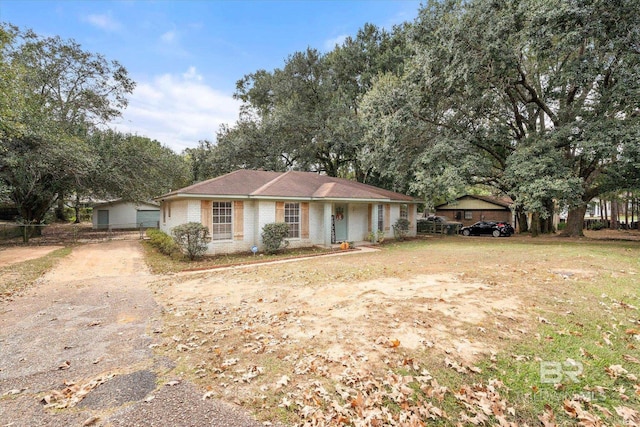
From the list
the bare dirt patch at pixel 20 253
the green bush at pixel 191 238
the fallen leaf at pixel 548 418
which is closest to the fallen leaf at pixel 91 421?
the fallen leaf at pixel 548 418

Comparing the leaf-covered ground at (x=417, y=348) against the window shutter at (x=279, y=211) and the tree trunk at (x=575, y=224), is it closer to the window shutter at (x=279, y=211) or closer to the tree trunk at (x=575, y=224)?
the window shutter at (x=279, y=211)

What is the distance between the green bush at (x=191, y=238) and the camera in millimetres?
11297

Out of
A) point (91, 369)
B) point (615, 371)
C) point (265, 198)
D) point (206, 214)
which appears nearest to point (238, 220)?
point (206, 214)

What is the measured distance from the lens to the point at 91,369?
3645mm

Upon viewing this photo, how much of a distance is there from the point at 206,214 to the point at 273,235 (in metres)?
3.02

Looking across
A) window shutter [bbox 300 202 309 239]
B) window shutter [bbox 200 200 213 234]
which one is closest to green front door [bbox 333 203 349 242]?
window shutter [bbox 300 202 309 239]

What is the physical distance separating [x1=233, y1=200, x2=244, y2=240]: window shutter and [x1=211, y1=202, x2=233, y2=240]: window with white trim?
177 mm

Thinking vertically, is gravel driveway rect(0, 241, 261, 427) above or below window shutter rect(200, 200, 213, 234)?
below

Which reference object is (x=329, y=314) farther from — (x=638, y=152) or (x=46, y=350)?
(x=638, y=152)

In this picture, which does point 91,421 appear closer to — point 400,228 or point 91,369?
point 91,369

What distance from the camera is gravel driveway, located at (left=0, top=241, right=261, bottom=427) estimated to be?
111 inches

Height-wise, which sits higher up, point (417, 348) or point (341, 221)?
point (341, 221)

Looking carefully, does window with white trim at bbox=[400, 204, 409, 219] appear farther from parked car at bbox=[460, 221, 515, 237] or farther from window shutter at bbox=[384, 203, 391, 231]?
parked car at bbox=[460, 221, 515, 237]

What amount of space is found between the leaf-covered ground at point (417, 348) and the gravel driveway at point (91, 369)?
0.31m
